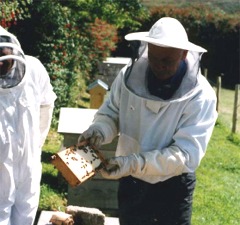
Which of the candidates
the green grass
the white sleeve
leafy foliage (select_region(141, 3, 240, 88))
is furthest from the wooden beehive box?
leafy foliage (select_region(141, 3, 240, 88))

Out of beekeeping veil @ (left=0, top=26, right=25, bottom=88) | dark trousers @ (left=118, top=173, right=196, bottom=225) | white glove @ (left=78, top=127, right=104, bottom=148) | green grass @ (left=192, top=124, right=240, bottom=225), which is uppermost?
beekeeping veil @ (left=0, top=26, right=25, bottom=88)

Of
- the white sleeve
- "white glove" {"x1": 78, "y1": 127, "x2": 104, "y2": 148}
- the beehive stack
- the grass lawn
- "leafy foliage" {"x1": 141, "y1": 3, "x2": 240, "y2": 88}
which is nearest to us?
"white glove" {"x1": 78, "y1": 127, "x2": 104, "y2": 148}

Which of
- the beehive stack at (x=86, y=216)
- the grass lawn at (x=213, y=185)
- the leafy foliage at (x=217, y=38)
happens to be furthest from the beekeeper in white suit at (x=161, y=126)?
the leafy foliage at (x=217, y=38)

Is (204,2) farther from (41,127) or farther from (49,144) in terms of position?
(41,127)

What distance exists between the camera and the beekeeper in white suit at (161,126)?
2.82 meters

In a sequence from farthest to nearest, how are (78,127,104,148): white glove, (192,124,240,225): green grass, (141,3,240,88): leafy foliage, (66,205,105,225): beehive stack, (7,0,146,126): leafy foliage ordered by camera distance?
(141,3,240,88): leafy foliage → (7,0,146,126): leafy foliage → (192,124,240,225): green grass → (66,205,105,225): beehive stack → (78,127,104,148): white glove

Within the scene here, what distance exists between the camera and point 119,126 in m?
3.16

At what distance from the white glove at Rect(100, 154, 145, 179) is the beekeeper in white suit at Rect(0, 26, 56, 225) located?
1.53 feet

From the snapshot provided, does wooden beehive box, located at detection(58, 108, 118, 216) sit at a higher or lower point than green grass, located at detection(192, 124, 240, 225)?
higher

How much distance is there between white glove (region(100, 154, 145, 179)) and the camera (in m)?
2.84

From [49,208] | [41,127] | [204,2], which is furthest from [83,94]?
[204,2]

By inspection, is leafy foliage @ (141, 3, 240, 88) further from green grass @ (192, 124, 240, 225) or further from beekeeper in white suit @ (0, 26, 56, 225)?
beekeeper in white suit @ (0, 26, 56, 225)

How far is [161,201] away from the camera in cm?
299

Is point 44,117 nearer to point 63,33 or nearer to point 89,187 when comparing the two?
point 89,187
